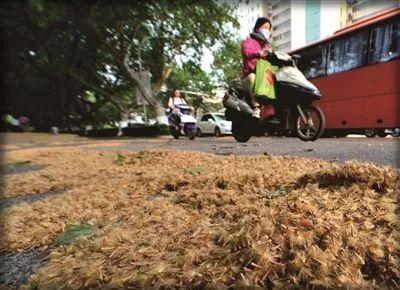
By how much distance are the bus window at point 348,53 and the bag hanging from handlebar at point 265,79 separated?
617 centimetres

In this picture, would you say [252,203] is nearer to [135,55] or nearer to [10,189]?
[10,189]

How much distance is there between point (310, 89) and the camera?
3447 mm

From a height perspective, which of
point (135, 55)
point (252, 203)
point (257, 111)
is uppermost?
point (135, 55)

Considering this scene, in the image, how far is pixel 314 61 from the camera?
10.9m

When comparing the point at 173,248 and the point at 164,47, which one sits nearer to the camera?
the point at 173,248

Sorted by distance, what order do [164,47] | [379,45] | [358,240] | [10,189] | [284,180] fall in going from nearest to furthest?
[358,240] → [284,180] → [10,189] → [379,45] → [164,47]

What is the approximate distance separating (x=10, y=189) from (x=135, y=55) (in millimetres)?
25325

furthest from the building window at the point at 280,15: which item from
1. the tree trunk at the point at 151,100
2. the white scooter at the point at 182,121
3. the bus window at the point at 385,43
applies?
the bus window at the point at 385,43

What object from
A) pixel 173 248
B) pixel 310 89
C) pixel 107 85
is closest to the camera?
pixel 173 248

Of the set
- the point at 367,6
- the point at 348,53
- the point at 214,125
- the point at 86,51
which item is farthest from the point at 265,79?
the point at 86,51

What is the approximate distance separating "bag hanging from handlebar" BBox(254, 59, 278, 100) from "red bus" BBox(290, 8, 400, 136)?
537cm

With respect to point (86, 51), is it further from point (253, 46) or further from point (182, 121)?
point (253, 46)

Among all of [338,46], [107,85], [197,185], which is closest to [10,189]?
[197,185]

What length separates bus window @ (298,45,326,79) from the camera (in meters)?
9.93
